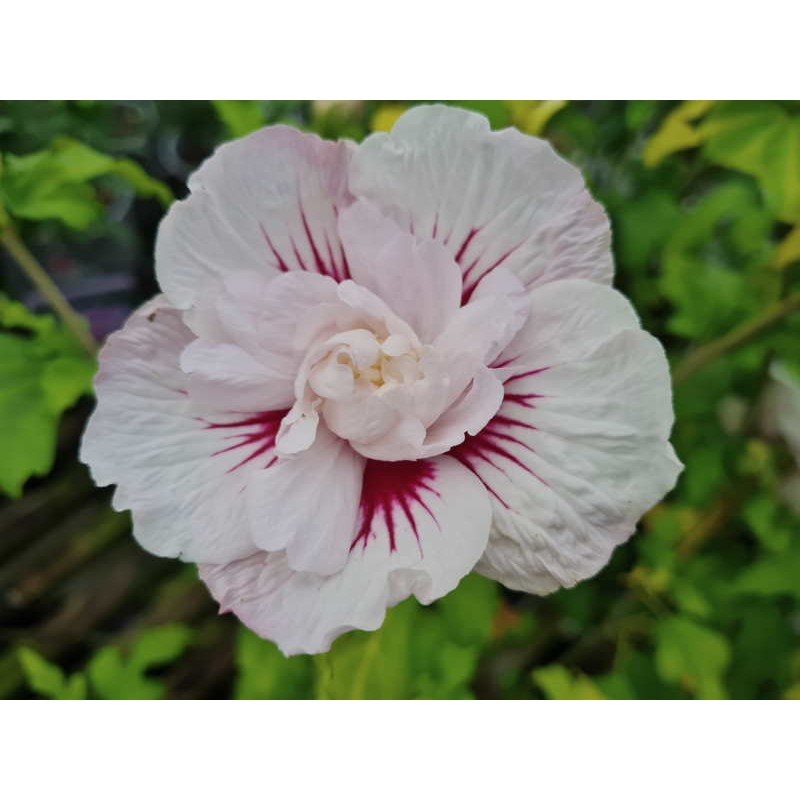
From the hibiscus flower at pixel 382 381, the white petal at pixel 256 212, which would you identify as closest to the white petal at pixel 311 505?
the hibiscus flower at pixel 382 381

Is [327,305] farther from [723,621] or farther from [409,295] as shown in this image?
[723,621]

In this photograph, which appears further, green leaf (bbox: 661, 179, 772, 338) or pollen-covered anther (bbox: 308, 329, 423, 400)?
green leaf (bbox: 661, 179, 772, 338)

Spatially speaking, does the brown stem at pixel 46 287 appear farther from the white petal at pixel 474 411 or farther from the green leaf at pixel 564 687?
the green leaf at pixel 564 687

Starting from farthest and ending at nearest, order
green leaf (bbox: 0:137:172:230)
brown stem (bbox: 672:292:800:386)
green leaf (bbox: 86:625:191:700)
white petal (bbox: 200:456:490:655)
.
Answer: green leaf (bbox: 86:625:191:700)
brown stem (bbox: 672:292:800:386)
green leaf (bbox: 0:137:172:230)
white petal (bbox: 200:456:490:655)

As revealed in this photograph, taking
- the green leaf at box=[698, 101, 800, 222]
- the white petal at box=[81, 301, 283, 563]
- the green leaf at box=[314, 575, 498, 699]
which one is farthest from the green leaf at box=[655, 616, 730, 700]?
the white petal at box=[81, 301, 283, 563]

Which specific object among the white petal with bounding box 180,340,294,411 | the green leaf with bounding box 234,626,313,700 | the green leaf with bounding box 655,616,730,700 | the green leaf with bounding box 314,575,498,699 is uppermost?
the white petal with bounding box 180,340,294,411

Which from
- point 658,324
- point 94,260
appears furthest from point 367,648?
point 94,260

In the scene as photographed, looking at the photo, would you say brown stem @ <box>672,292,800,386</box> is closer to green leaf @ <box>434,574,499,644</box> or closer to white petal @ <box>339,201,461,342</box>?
Answer: green leaf @ <box>434,574,499,644</box>

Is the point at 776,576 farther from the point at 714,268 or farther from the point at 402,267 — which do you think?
the point at 402,267
